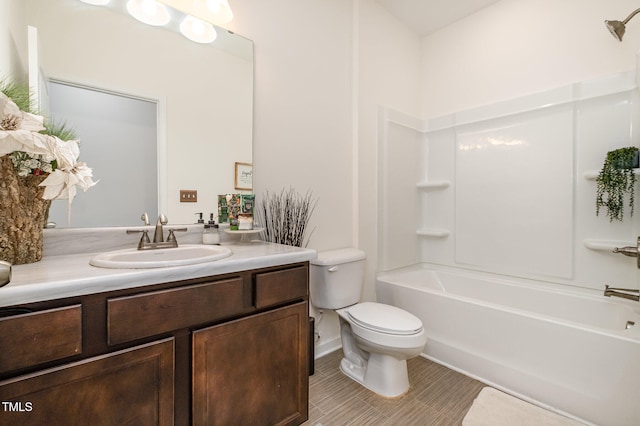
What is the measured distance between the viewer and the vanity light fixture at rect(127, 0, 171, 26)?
1.39m

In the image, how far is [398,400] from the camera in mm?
1688

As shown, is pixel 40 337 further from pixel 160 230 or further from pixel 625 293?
pixel 625 293

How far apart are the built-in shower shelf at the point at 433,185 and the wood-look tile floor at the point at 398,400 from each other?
158 cm

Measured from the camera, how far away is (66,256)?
3.88 feet

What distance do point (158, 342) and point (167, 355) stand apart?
6 cm

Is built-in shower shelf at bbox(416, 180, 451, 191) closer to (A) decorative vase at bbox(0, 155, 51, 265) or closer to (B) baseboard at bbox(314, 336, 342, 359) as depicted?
(B) baseboard at bbox(314, 336, 342, 359)

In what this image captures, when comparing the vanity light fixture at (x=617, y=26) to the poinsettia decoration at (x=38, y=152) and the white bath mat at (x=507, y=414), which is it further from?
the poinsettia decoration at (x=38, y=152)

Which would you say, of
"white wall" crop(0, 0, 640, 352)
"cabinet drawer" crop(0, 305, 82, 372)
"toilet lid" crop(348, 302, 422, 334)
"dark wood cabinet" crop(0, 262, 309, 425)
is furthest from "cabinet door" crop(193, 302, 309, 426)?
"white wall" crop(0, 0, 640, 352)

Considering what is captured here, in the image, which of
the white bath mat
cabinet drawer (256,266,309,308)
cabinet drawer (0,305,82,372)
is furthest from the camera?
the white bath mat

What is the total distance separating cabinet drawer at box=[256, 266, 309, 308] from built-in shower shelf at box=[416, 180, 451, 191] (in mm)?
1891

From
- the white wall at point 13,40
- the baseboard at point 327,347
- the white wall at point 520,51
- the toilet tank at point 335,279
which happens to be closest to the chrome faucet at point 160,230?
the white wall at point 13,40

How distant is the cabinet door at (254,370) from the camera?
1052 mm

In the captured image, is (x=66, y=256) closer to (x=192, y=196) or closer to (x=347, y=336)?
(x=192, y=196)

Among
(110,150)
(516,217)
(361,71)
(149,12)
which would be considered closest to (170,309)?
(110,150)
